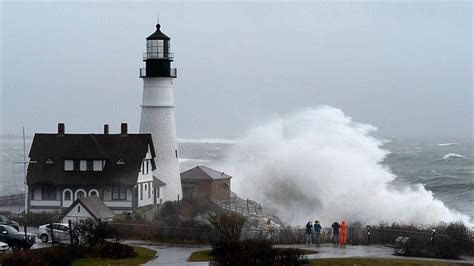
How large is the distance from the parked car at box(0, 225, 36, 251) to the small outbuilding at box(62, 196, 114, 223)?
628cm

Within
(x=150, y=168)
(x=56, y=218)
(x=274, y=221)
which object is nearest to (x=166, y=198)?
(x=150, y=168)

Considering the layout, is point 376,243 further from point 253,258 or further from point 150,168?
point 150,168

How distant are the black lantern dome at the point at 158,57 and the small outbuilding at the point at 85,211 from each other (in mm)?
9351

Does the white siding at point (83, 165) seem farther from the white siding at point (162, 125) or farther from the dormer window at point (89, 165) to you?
the white siding at point (162, 125)

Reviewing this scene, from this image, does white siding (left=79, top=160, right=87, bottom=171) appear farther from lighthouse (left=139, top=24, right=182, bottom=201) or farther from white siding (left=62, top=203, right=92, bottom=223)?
white siding (left=62, top=203, right=92, bottom=223)

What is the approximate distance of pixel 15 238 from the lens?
3419cm

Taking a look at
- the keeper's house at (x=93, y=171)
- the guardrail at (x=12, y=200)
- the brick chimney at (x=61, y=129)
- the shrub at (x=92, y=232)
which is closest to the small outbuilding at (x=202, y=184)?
the keeper's house at (x=93, y=171)

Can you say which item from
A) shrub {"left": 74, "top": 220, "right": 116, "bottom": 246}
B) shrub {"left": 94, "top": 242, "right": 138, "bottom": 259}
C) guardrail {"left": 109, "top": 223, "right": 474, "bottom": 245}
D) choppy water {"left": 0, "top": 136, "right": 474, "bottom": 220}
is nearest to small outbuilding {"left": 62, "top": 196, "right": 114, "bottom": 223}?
guardrail {"left": 109, "top": 223, "right": 474, "bottom": 245}

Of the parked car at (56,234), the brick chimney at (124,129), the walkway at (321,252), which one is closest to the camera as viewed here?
the walkway at (321,252)

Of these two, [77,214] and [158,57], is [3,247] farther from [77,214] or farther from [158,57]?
[158,57]

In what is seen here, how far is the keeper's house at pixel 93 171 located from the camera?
48.0 m

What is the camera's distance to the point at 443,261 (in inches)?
1158

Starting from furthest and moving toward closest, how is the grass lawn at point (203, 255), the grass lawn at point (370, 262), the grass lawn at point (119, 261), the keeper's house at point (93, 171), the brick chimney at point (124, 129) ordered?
the brick chimney at point (124, 129)
the keeper's house at point (93, 171)
the grass lawn at point (203, 255)
the grass lawn at point (119, 261)
the grass lawn at point (370, 262)

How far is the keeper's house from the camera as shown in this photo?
1891 inches
